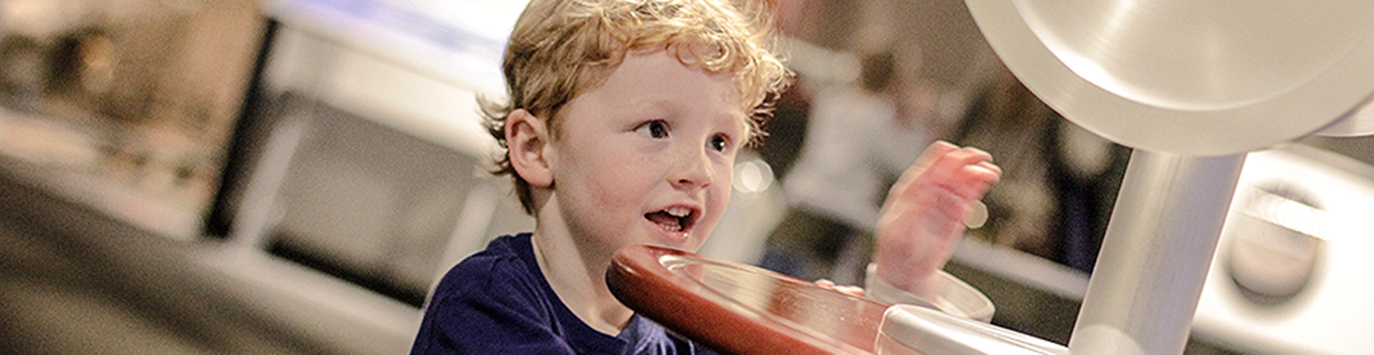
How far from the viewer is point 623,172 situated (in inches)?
25.7

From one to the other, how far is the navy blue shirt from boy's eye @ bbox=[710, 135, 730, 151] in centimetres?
15

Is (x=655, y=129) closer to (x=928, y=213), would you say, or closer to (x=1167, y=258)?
(x=928, y=213)

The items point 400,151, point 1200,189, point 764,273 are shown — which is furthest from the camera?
point 400,151

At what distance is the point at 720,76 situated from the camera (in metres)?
0.69

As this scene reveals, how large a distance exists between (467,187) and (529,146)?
961 mm

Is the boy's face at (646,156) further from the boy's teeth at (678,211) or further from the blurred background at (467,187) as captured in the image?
the blurred background at (467,187)

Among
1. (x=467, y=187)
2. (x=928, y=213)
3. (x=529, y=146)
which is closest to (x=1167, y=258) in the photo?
(x=928, y=213)

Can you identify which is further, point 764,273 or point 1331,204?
point 1331,204

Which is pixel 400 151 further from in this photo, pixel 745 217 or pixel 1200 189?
pixel 1200 189

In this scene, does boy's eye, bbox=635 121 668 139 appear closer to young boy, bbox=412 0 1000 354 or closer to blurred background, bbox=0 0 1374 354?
young boy, bbox=412 0 1000 354

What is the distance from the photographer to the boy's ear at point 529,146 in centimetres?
71

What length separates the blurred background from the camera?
5.24 feet

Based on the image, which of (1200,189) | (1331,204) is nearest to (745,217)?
(1331,204)

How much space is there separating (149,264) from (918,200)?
55.2 inches
